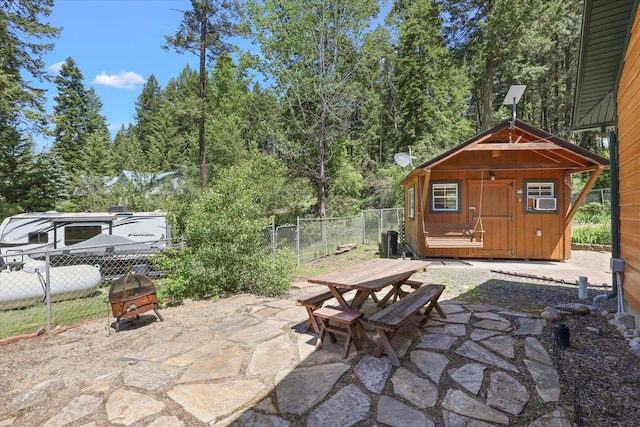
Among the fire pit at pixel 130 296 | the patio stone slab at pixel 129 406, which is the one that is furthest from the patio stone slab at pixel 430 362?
the fire pit at pixel 130 296

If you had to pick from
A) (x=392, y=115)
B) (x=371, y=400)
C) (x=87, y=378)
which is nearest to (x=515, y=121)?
(x=371, y=400)

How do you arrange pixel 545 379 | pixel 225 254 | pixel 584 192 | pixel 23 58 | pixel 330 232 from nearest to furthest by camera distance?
pixel 545 379 → pixel 225 254 → pixel 584 192 → pixel 330 232 → pixel 23 58

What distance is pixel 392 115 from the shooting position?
23.8 m

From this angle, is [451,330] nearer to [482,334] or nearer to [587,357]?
[482,334]

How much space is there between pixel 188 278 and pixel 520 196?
26.0 feet

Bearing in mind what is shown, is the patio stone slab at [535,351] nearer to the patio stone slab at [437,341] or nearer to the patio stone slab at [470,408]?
the patio stone slab at [437,341]

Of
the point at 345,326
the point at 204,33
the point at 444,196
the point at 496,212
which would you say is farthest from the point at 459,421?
the point at 204,33

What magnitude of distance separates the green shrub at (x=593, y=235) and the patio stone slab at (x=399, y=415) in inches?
426

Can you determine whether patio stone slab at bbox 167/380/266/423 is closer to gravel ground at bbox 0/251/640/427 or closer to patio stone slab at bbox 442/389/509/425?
gravel ground at bbox 0/251/640/427

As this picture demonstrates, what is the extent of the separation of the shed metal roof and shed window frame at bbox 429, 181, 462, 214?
9.87 feet

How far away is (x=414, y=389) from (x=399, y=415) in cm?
35

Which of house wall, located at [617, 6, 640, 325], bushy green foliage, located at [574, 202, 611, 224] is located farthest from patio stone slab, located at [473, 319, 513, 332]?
bushy green foliage, located at [574, 202, 611, 224]

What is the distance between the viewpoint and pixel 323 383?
2.60 m

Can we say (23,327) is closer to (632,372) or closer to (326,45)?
(632,372)
